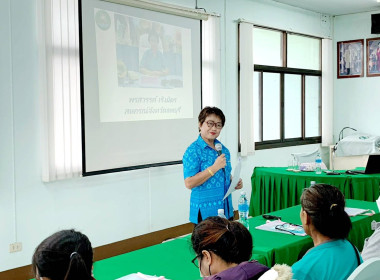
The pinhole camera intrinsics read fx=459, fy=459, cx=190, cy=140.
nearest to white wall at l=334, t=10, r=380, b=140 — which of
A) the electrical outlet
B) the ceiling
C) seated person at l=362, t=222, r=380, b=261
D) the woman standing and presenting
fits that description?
the ceiling

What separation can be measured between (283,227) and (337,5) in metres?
5.85

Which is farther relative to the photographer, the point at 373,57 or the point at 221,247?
the point at 373,57

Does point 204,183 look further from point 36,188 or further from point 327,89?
point 327,89

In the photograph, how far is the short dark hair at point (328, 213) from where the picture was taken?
6.78 ft

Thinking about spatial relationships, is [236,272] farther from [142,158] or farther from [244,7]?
[244,7]

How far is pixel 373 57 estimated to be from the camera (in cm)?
815

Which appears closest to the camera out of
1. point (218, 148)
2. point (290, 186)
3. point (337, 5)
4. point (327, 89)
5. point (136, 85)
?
point (218, 148)

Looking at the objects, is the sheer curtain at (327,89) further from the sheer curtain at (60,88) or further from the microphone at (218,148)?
the microphone at (218,148)

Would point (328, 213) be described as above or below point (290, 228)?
above

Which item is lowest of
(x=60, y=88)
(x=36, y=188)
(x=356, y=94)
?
(x=36, y=188)

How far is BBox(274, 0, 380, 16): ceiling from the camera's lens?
7379 millimetres

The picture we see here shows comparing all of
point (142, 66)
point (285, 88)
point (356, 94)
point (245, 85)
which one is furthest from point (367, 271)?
point (356, 94)

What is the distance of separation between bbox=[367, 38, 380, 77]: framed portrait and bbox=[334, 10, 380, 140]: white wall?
7 cm

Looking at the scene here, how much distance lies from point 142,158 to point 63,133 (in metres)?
1.08
